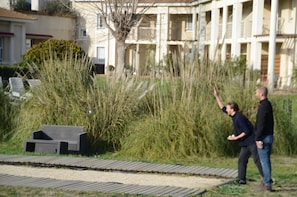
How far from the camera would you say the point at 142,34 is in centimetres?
4944

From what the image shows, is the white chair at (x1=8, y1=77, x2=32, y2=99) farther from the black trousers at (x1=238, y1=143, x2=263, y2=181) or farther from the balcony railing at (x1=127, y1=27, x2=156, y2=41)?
the balcony railing at (x1=127, y1=27, x2=156, y2=41)

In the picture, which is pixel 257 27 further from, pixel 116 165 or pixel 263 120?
pixel 263 120

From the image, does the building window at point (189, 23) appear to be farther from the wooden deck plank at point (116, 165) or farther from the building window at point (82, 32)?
the wooden deck plank at point (116, 165)

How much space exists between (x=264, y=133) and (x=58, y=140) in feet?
19.4

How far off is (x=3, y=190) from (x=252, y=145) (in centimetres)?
371

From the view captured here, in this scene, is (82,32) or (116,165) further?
(82,32)

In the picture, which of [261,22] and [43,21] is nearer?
[261,22]

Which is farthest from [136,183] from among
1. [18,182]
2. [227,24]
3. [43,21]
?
[43,21]

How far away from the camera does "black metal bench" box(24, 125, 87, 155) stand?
12.2m

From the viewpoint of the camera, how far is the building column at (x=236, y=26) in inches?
1590

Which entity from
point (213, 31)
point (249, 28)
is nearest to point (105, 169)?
point (249, 28)

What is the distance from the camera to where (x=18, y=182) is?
830cm

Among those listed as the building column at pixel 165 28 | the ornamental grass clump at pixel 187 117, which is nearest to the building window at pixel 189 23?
the building column at pixel 165 28

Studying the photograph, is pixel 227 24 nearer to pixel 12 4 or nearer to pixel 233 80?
pixel 12 4
